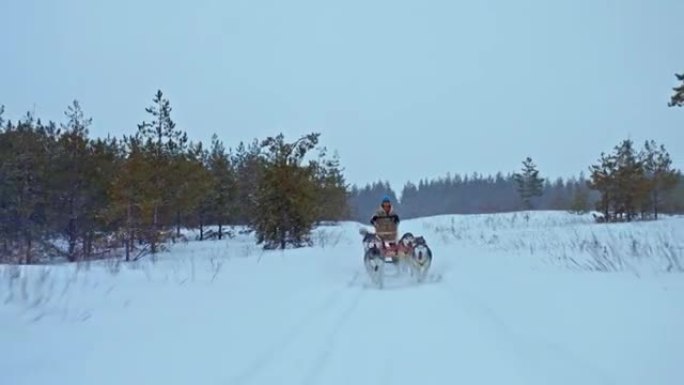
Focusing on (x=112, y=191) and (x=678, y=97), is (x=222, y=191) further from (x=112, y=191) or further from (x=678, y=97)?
(x=678, y=97)

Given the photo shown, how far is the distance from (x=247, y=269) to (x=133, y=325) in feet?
20.7

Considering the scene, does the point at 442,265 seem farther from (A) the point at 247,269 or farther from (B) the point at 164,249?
(B) the point at 164,249

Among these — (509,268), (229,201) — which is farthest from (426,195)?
(509,268)

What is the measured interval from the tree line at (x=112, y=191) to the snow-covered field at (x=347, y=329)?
12.0m

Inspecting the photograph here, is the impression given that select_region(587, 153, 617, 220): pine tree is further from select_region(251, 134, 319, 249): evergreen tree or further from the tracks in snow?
the tracks in snow

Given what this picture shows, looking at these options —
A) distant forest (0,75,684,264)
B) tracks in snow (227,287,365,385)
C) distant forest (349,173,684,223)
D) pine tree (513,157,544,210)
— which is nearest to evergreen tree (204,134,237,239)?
distant forest (0,75,684,264)

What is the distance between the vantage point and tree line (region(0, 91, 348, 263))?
74.2 ft

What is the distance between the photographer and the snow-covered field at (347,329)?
444 cm

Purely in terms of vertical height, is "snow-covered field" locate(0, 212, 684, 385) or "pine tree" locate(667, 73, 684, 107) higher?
"pine tree" locate(667, 73, 684, 107)

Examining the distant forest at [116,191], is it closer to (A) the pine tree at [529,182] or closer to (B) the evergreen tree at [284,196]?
(B) the evergreen tree at [284,196]

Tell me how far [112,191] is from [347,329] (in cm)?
1898

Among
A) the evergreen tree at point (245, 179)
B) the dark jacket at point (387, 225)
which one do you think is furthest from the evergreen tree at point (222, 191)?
the dark jacket at point (387, 225)

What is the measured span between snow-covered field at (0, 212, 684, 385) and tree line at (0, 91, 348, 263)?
12.0 metres

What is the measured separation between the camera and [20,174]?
23031 millimetres
